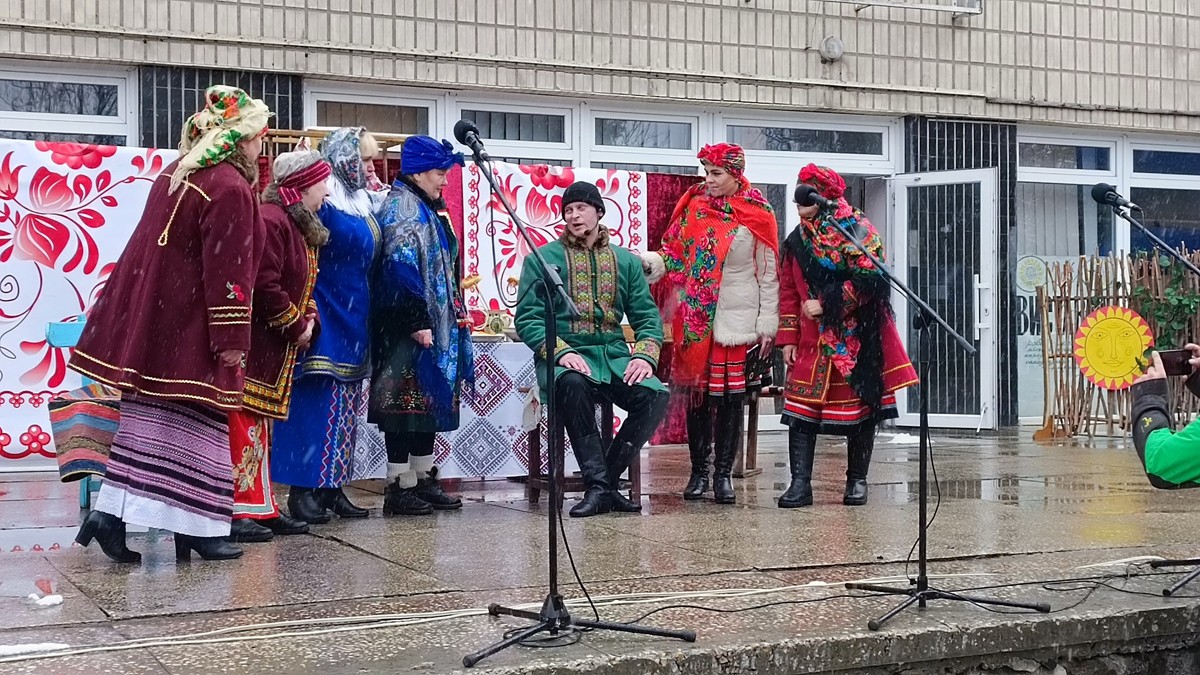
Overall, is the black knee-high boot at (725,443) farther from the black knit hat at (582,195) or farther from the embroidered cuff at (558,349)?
the black knit hat at (582,195)

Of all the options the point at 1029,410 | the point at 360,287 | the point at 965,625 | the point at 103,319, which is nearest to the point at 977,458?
the point at 1029,410

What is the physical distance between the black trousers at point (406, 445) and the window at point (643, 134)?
5.22 m

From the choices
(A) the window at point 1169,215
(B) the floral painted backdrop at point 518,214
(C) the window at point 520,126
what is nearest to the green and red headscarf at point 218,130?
(B) the floral painted backdrop at point 518,214

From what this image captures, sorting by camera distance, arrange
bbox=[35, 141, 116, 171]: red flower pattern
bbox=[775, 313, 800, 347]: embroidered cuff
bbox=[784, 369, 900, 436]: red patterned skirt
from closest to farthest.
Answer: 1. bbox=[784, 369, 900, 436]: red patterned skirt
2. bbox=[775, 313, 800, 347]: embroidered cuff
3. bbox=[35, 141, 116, 171]: red flower pattern

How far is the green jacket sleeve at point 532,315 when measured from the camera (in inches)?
282

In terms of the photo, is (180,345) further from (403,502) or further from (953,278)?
(953,278)

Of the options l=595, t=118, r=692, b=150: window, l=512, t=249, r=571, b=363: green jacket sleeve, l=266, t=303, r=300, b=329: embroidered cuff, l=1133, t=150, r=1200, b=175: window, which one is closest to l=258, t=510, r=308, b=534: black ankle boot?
l=266, t=303, r=300, b=329: embroidered cuff

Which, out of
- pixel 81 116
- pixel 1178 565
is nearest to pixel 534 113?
pixel 81 116

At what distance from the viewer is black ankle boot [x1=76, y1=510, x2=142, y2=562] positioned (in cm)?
551

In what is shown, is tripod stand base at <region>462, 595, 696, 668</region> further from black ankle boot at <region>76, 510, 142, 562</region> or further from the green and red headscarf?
the green and red headscarf

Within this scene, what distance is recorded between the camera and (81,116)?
10258 mm

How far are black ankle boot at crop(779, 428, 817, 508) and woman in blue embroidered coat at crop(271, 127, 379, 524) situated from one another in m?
2.24

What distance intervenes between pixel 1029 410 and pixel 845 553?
27.3ft

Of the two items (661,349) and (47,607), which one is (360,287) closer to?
(661,349)
